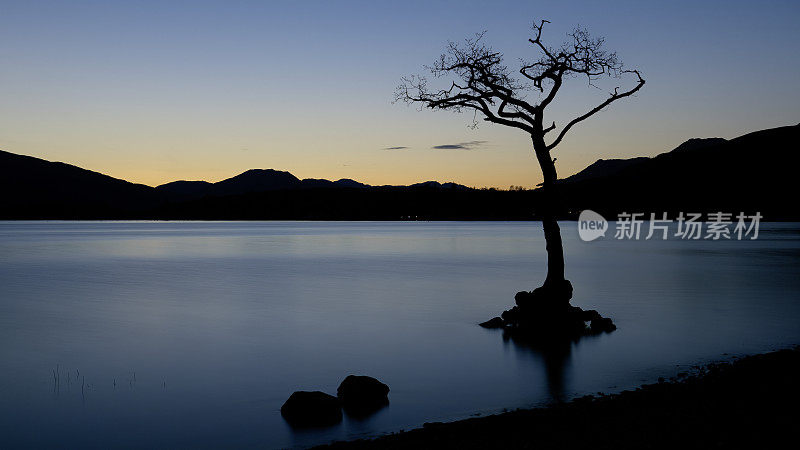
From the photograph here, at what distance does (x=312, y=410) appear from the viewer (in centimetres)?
1045

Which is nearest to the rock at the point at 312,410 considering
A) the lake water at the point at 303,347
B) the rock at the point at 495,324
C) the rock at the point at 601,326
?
the lake water at the point at 303,347

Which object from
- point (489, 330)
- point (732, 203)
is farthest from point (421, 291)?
point (732, 203)

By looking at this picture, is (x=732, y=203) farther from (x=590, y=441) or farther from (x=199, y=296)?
(x=590, y=441)

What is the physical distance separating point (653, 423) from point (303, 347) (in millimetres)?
11285

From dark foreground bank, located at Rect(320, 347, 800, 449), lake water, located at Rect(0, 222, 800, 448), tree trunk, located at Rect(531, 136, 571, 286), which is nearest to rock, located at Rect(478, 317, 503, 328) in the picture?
lake water, located at Rect(0, 222, 800, 448)

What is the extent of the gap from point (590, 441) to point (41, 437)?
8082 mm

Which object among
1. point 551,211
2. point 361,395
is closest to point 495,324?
point 551,211

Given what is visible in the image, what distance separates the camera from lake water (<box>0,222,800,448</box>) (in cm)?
1100

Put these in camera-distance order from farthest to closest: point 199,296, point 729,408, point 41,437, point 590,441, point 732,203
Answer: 1. point 732,203
2. point 199,296
3. point 41,437
4. point 729,408
5. point 590,441

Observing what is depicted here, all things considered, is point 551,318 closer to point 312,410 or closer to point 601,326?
point 601,326

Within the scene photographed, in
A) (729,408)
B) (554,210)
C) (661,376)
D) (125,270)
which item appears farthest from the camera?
(125,270)

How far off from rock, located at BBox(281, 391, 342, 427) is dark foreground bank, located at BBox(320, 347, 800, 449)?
1520mm

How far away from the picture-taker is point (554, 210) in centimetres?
1973

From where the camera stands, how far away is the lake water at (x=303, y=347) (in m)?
11.0
